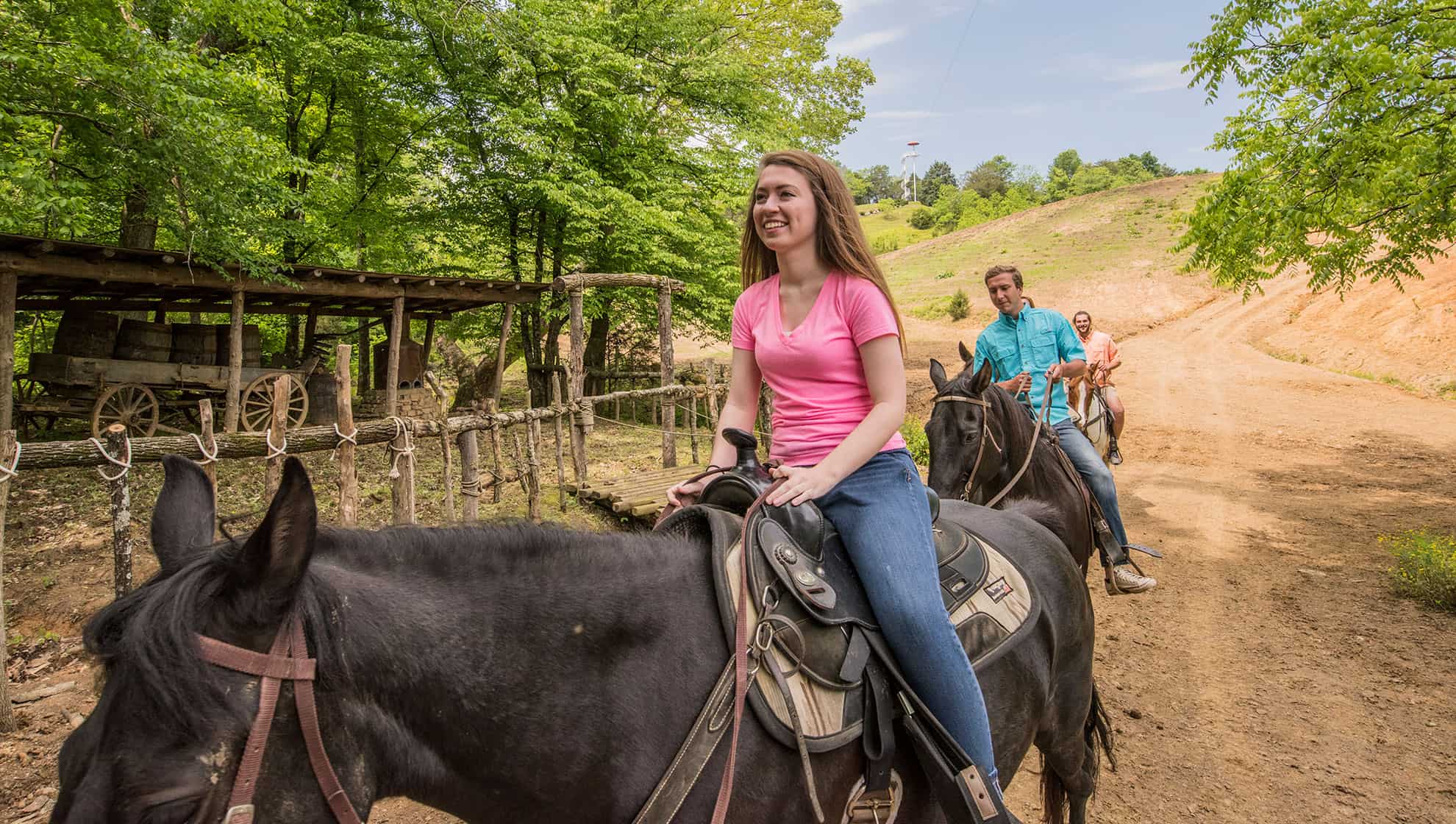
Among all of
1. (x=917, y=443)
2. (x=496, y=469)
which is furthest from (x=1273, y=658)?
(x=496, y=469)

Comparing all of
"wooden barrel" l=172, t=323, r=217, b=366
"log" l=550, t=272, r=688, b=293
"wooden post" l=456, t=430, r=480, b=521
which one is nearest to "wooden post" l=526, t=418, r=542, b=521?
"wooden post" l=456, t=430, r=480, b=521

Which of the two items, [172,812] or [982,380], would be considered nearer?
[172,812]

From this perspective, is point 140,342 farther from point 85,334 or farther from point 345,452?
point 345,452

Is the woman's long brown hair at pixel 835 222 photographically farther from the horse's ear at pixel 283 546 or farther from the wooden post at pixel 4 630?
the wooden post at pixel 4 630

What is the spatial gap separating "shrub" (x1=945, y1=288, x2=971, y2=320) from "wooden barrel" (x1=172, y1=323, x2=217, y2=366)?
2889 centimetres

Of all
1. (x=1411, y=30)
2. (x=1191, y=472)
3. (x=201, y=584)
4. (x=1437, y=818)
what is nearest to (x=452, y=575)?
(x=201, y=584)

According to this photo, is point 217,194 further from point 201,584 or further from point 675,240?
point 675,240

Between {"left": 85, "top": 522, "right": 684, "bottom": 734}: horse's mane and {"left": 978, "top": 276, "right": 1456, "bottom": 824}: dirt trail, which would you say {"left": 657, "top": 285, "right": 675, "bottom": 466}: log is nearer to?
{"left": 978, "top": 276, "right": 1456, "bottom": 824}: dirt trail

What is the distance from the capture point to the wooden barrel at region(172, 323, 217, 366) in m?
11.8

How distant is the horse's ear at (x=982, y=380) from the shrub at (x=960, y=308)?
29.9m

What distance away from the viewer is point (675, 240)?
16.4m

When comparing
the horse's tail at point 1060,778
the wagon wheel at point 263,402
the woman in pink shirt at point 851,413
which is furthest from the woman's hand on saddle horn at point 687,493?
the wagon wheel at point 263,402

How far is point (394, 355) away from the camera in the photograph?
13.8 meters

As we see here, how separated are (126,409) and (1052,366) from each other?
12.7 meters
